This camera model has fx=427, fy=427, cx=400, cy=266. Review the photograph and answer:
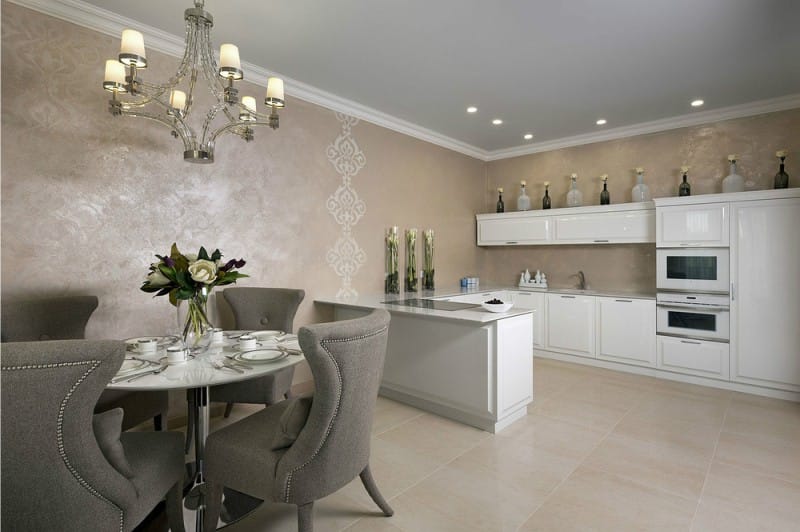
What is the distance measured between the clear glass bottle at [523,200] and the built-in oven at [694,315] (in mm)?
1979

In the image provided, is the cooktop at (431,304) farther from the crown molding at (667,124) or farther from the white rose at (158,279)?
the crown molding at (667,124)

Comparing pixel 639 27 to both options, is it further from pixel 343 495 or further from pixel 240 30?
pixel 343 495

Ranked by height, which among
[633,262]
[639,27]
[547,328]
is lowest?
[547,328]

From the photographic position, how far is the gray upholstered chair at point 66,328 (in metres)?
2.26

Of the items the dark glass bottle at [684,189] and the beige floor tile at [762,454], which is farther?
the dark glass bottle at [684,189]

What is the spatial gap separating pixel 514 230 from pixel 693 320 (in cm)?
224

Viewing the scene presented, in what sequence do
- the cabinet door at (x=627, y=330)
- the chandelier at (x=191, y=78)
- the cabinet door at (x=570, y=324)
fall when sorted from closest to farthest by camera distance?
the chandelier at (x=191, y=78), the cabinet door at (x=627, y=330), the cabinet door at (x=570, y=324)

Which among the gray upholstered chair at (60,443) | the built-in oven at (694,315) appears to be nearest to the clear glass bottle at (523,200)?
the built-in oven at (694,315)

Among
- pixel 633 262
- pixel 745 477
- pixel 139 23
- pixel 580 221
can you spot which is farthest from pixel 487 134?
pixel 745 477

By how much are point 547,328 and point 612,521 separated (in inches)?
123

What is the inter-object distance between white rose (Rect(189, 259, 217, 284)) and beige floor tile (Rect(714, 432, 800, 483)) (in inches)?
123

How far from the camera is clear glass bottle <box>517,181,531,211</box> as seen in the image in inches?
223

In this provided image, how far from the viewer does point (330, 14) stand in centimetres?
266

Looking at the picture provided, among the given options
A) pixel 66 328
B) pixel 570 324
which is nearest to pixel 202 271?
pixel 66 328
